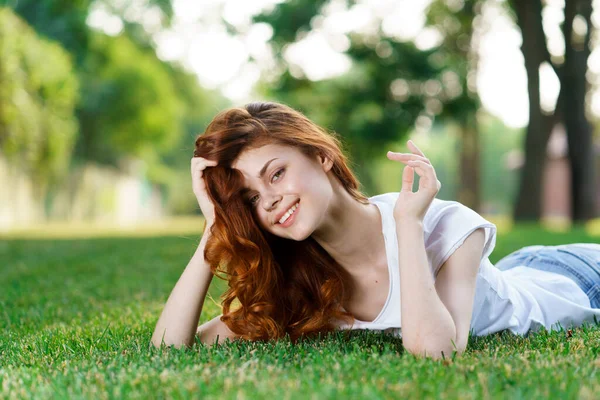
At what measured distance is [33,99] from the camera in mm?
20688

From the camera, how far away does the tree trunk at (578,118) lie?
60.6ft

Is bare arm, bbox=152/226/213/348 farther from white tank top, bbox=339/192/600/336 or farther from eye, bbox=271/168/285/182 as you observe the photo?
white tank top, bbox=339/192/600/336

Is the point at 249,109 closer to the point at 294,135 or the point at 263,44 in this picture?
the point at 294,135

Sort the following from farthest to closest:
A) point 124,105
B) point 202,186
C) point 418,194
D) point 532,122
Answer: point 124,105 → point 532,122 → point 202,186 → point 418,194

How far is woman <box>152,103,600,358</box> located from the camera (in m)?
3.04

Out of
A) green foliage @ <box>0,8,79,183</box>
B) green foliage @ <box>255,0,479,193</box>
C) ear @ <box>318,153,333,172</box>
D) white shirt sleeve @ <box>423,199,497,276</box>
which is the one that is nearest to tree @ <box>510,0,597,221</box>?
green foliage @ <box>255,0,479,193</box>

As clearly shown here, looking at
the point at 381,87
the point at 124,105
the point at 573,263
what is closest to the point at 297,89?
the point at 381,87

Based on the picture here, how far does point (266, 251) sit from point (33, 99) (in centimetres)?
1925

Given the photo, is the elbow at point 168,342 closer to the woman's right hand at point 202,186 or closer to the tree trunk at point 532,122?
the woman's right hand at point 202,186

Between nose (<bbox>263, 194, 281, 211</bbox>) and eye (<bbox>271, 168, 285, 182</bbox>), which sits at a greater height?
eye (<bbox>271, 168, 285, 182</bbox>)

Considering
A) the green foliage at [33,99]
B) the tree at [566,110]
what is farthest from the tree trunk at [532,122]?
the green foliage at [33,99]

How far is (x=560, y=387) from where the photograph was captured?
85.0 inches

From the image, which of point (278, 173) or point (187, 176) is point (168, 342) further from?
point (187, 176)

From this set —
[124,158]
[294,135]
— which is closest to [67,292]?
[294,135]
